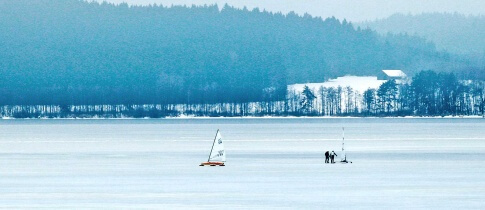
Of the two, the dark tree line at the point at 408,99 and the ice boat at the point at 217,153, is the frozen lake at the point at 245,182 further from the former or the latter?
the dark tree line at the point at 408,99

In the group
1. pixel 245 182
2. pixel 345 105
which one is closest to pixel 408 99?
pixel 345 105

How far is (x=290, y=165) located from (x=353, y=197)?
11407 millimetres

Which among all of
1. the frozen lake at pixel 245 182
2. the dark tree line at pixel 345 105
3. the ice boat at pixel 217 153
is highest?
the dark tree line at pixel 345 105

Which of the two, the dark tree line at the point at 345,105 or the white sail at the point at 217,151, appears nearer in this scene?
the white sail at the point at 217,151

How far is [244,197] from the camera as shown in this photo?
22453 millimetres

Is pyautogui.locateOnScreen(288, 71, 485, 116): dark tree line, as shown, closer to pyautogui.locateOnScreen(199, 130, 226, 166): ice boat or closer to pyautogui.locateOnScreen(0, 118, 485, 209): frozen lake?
pyautogui.locateOnScreen(0, 118, 485, 209): frozen lake

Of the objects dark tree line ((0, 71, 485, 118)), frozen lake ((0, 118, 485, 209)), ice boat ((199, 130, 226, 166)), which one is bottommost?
frozen lake ((0, 118, 485, 209))

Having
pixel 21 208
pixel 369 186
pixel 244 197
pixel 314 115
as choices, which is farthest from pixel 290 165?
pixel 314 115

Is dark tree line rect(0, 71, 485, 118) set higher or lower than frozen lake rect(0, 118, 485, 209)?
higher

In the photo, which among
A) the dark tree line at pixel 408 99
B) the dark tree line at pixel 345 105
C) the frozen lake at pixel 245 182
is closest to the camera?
the frozen lake at pixel 245 182

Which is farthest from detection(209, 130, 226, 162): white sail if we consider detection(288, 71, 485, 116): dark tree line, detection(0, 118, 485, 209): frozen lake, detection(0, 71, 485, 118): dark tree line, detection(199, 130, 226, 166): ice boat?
detection(0, 71, 485, 118): dark tree line

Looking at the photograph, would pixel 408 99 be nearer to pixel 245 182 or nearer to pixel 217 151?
pixel 217 151

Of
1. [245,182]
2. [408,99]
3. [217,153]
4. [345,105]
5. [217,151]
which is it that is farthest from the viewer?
[345,105]

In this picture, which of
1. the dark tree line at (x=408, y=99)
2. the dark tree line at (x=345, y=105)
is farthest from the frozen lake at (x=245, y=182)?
the dark tree line at (x=345, y=105)
